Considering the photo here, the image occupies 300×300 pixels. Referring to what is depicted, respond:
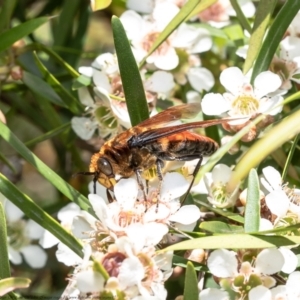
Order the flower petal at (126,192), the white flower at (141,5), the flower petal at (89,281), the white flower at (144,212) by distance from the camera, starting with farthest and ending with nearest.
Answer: the white flower at (141,5) < the flower petal at (126,192) < the white flower at (144,212) < the flower petal at (89,281)

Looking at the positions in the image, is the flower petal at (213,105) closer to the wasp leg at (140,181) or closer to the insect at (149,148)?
the insect at (149,148)

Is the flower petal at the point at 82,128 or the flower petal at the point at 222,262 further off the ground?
the flower petal at the point at 82,128

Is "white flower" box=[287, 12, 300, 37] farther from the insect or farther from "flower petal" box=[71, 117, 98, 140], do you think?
"flower petal" box=[71, 117, 98, 140]

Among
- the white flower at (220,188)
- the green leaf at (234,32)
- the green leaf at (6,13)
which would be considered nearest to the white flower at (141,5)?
the green leaf at (234,32)

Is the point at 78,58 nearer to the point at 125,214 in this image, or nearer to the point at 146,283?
the point at 125,214

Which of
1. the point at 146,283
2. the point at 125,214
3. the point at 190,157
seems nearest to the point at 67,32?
the point at 190,157

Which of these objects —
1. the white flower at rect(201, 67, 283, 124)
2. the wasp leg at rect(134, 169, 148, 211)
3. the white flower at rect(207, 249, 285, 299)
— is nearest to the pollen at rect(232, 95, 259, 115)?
the white flower at rect(201, 67, 283, 124)

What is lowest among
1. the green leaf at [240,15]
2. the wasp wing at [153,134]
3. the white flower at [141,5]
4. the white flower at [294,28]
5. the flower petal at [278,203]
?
the flower petal at [278,203]
